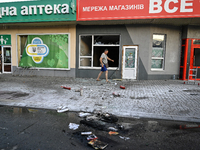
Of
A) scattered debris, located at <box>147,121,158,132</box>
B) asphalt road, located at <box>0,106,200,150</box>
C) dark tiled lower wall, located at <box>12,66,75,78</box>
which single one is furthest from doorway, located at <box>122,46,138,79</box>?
scattered debris, located at <box>147,121,158,132</box>

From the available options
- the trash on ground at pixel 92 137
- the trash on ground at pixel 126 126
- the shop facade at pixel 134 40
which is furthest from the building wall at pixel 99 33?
the trash on ground at pixel 92 137

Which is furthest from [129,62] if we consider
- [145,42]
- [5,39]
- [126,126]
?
[5,39]

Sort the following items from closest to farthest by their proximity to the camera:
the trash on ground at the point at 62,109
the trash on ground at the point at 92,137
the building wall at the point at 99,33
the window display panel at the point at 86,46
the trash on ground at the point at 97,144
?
the trash on ground at the point at 97,144, the trash on ground at the point at 92,137, the trash on ground at the point at 62,109, the building wall at the point at 99,33, the window display panel at the point at 86,46

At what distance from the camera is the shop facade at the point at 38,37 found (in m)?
10.4

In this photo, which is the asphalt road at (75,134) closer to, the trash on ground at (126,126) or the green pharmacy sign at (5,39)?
the trash on ground at (126,126)

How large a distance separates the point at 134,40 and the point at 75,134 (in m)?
8.63

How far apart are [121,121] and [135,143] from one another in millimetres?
1089

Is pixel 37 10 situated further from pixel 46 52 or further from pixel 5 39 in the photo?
pixel 5 39

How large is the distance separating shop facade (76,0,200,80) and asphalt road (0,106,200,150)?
6993 millimetres

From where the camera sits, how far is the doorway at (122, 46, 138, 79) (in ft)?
35.0

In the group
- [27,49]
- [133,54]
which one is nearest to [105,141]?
[133,54]

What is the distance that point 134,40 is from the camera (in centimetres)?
1054

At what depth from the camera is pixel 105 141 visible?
3002mm

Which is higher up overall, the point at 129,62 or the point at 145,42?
the point at 145,42
